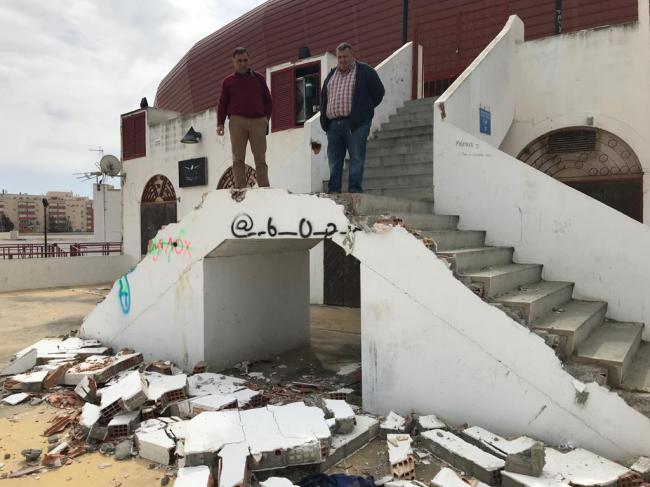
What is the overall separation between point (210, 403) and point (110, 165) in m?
15.8

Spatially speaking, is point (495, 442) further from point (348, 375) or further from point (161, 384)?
point (161, 384)

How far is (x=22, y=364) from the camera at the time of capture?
5.90 metres

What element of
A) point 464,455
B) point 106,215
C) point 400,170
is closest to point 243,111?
point 400,170

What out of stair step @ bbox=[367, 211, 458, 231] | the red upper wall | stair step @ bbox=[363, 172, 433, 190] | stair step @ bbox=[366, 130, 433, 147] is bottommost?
stair step @ bbox=[367, 211, 458, 231]

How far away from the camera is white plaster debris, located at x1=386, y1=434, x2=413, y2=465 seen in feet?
11.0

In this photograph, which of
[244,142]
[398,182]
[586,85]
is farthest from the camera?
[586,85]

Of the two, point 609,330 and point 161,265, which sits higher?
point 161,265

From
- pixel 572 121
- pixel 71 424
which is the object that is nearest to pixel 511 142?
pixel 572 121

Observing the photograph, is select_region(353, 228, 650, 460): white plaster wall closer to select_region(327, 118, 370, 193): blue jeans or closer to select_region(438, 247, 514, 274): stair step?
select_region(438, 247, 514, 274): stair step

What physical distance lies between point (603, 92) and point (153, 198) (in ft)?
43.3

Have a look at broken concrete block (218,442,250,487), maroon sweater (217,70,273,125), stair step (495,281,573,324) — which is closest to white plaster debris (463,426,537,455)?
stair step (495,281,573,324)

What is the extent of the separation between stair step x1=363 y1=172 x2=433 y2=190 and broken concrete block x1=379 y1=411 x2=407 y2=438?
11.1 feet

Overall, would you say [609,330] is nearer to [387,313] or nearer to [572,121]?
[387,313]

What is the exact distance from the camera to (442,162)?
235 inches
